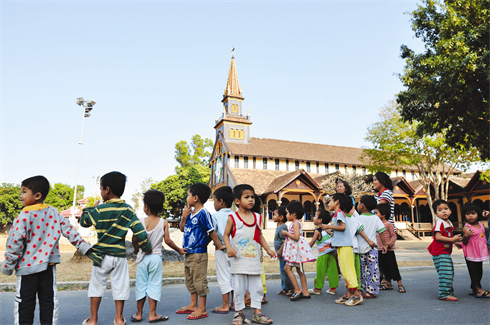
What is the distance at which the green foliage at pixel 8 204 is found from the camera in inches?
2020

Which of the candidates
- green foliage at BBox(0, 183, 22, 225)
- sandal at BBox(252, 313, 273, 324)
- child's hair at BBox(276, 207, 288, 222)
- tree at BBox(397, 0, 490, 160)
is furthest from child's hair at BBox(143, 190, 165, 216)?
green foliage at BBox(0, 183, 22, 225)

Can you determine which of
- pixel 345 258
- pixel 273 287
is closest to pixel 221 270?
pixel 345 258

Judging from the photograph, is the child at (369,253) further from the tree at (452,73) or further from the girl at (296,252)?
the tree at (452,73)

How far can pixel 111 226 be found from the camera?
12.5ft

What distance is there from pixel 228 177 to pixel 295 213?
31.0 m

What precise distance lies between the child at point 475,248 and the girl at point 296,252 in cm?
239

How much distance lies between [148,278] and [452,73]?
11069 mm

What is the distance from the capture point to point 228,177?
36.4 m

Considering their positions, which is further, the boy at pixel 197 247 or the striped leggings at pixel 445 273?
the striped leggings at pixel 445 273

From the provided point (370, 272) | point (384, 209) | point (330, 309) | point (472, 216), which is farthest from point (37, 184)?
point (472, 216)

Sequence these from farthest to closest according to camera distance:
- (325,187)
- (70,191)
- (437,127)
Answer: (70,191), (325,187), (437,127)

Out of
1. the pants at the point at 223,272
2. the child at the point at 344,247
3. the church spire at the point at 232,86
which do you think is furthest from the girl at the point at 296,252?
the church spire at the point at 232,86

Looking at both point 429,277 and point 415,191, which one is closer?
point 429,277

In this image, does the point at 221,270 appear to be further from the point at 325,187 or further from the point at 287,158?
the point at 287,158
